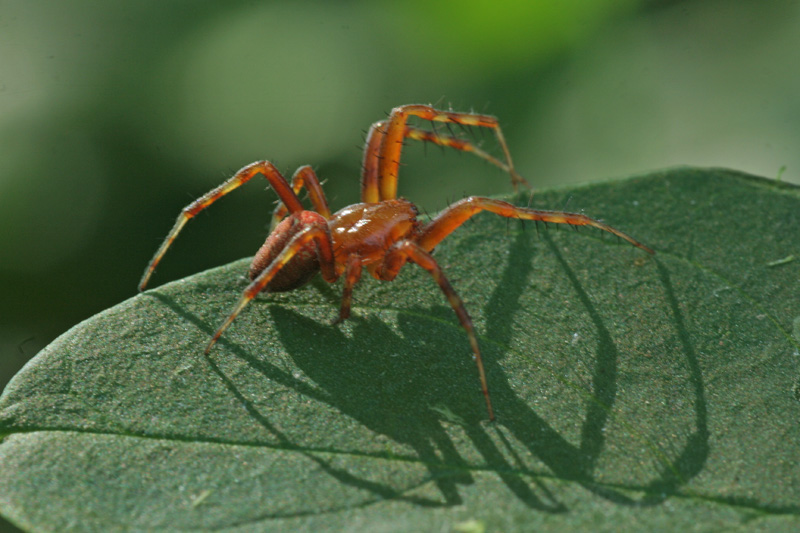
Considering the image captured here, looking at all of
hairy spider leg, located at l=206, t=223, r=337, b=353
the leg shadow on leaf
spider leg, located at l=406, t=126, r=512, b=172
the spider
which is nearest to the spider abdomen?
the spider

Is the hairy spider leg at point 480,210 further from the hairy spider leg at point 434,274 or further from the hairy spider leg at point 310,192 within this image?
the hairy spider leg at point 310,192

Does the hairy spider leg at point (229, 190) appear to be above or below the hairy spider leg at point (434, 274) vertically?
above

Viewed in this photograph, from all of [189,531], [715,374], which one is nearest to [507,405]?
[715,374]

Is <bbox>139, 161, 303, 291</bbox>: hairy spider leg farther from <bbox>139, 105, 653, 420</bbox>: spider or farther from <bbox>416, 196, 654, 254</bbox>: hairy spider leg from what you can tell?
<bbox>416, 196, 654, 254</bbox>: hairy spider leg

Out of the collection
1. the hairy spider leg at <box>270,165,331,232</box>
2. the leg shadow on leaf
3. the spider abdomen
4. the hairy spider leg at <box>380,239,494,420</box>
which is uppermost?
the hairy spider leg at <box>270,165,331,232</box>

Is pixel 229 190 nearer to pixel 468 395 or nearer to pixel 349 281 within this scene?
pixel 349 281

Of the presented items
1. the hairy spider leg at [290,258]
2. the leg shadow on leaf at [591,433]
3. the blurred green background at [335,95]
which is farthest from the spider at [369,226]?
the blurred green background at [335,95]

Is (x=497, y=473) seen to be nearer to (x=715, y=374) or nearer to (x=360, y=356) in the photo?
Result: (x=360, y=356)
